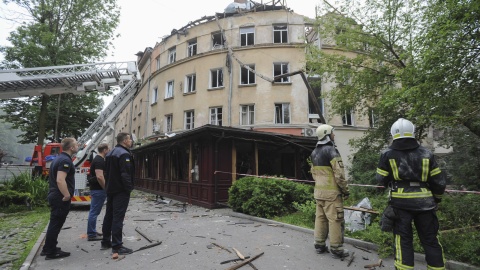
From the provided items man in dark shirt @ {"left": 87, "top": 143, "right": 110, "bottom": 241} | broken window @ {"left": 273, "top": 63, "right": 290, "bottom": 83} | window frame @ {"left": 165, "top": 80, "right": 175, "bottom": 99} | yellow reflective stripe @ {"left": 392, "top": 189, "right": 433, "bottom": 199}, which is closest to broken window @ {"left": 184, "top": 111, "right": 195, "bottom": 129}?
window frame @ {"left": 165, "top": 80, "right": 175, "bottom": 99}

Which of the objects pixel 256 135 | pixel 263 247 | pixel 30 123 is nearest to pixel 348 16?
pixel 256 135

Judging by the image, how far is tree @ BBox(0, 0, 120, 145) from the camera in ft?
63.9

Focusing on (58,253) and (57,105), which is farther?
(57,105)

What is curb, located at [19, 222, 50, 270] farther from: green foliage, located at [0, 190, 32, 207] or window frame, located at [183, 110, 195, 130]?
window frame, located at [183, 110, 195, 130]

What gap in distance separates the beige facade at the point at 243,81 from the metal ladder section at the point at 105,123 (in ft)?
18.2

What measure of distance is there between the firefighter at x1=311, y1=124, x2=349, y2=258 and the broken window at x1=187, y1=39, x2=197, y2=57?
65.1 ft

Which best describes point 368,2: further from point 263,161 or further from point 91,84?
point 91,84

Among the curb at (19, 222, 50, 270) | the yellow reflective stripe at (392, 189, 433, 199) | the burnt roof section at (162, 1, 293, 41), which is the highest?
the burnt roof section at (162, 1, 293, 41)

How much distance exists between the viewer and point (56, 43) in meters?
20.9

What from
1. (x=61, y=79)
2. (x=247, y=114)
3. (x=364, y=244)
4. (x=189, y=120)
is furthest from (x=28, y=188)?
(x=247, y=114)

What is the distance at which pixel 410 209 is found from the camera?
3.27m

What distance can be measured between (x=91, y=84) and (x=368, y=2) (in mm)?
14005

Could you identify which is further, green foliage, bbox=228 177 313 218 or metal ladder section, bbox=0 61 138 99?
metal ladder section, bbox=0 61 138 99

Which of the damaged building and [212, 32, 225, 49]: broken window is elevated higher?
[212, 32, 225, 49]: broken window
